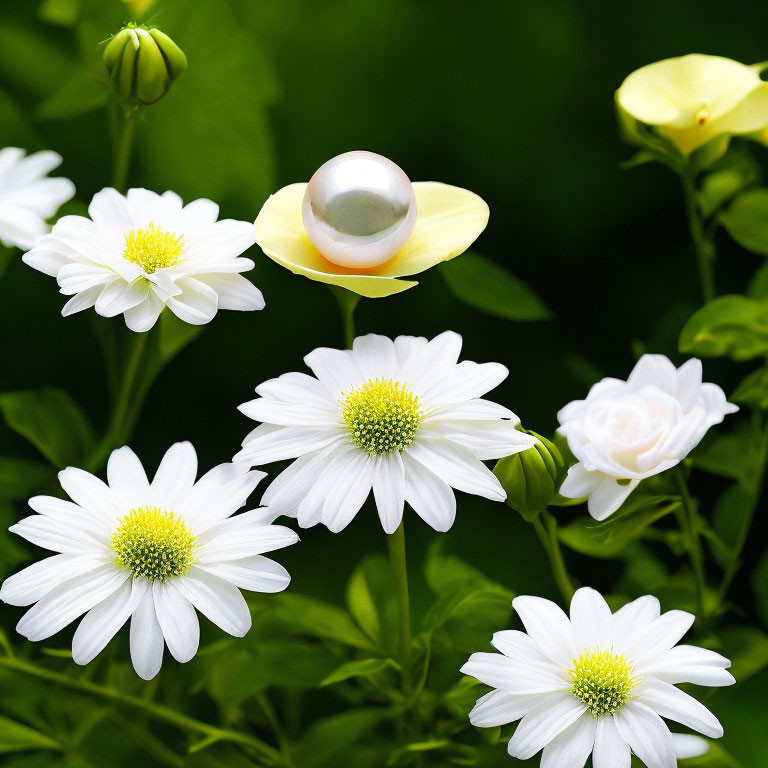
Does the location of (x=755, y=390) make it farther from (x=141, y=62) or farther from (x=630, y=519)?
(x=141, y=62)

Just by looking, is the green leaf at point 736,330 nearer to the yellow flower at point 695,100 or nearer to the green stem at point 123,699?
the yellow flower at point 695,100

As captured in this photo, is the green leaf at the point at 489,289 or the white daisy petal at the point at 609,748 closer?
the white daisy petal at the point at 609,748

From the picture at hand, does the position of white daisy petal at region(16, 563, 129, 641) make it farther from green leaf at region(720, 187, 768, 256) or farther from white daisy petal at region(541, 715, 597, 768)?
green leaf at region(720, 187, 768, 256)

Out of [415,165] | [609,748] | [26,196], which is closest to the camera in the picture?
[609,748]

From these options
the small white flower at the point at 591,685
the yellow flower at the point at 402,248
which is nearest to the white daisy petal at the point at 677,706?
the small white flower at the point at 591,685

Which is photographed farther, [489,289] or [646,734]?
[489,289]

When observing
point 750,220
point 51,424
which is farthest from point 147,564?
point 750,220

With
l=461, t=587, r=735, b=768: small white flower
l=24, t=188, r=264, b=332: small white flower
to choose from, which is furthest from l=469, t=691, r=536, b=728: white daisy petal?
l=24, t=188, r=264, b=332: small white flower

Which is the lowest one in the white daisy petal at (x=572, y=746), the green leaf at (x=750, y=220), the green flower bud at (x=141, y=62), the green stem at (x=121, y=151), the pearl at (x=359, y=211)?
the white daisy petal at (x=572, y=746)
